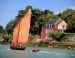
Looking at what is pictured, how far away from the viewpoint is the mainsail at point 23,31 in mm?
48847

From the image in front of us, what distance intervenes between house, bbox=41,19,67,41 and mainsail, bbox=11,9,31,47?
28.1m

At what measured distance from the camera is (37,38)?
82812mm

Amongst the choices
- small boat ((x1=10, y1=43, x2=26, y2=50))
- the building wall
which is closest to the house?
the building wall

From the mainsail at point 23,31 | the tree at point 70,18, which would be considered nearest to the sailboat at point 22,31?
the mainsail at point 23,31

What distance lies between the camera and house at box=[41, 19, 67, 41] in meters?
81.7

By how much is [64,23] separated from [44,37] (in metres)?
5.69

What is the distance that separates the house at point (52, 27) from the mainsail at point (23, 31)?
28053 mm

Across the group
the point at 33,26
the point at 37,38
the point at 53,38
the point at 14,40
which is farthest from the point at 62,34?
the point at 14,40

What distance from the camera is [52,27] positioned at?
8412cm

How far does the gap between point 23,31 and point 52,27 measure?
3466cm

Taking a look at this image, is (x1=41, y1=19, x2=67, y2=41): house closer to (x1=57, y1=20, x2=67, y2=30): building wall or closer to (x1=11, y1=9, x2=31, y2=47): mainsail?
(x1=57, y1=20, x2=67, y2=30): building wall

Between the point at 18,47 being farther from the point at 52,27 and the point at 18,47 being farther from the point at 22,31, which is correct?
the point at 52,27

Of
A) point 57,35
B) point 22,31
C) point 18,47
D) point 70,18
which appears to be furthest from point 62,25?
point 22,31

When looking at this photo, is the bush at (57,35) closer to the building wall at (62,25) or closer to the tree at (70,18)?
the tree at (70,18)
